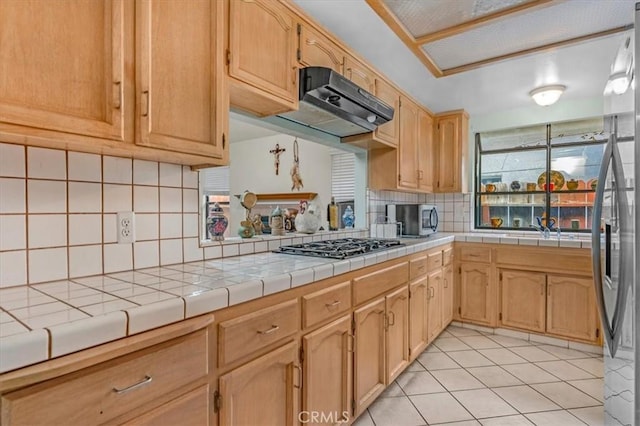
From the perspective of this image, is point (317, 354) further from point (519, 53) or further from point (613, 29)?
point (613, 29)

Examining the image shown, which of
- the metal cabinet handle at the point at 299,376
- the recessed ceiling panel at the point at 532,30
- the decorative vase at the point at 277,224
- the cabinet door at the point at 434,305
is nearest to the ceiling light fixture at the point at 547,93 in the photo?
the recessed ceiling panel at the point at 532,30

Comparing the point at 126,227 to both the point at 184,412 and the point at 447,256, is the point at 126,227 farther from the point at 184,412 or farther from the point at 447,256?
the point at 447,256

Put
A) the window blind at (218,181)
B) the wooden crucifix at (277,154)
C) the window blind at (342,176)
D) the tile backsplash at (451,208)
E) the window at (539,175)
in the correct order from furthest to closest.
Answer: the window blind at (218,181) → the wooden crucifix at (277,154) → the tile backsplash at (451,208) → the window blind at (342,176) → the window at (539,175)

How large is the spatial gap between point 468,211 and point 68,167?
150 inches

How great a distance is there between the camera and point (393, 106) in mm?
2740

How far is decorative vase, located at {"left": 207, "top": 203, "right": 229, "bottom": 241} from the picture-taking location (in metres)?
1.73

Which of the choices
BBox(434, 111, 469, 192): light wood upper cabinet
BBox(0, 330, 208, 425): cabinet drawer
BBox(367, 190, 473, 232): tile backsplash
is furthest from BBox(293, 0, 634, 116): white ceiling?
BBox(0, 330, 208, 425): cabinet drawer

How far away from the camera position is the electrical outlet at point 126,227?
131 cm

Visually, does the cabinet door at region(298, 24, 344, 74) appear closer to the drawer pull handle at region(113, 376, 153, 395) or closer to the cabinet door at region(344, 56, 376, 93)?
the cabinet door at region(344, 56, 376, 93)

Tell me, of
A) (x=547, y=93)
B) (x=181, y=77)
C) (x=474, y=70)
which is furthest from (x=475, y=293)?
(x=181, y=77)

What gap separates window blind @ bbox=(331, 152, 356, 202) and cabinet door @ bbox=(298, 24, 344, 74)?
183 cm

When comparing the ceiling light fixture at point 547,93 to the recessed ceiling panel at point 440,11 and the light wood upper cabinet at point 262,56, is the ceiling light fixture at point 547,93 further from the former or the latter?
the light wood upper cabinet at point 262,56

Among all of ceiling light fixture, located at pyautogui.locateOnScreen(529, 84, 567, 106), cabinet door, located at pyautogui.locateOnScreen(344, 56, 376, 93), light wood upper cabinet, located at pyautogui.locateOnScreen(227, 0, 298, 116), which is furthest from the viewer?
ceiling light fixture, located at pyautogui.locateOnScreen(529, 84, 567, 106)

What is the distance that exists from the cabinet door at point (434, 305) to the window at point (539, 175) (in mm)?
1512
